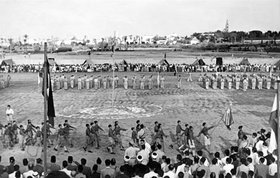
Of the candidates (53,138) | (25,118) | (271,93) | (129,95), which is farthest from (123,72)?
(53,138)

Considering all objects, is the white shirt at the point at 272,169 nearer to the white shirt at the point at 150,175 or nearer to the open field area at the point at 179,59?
the white shirt at the point at 150,175

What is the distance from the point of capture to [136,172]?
9055 millimetres

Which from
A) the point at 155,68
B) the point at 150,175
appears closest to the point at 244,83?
the point at 155,68

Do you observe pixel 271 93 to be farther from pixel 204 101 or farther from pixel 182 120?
pixel 182 120

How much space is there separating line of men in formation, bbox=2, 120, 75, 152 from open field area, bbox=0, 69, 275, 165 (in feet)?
1.27

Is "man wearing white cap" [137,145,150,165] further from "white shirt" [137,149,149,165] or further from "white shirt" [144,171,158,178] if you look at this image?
"white shirt" [144,171,158,178]

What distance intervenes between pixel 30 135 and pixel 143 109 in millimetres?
9572

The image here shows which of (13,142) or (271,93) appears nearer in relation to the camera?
(13,142)

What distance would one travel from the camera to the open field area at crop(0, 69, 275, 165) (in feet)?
51.8

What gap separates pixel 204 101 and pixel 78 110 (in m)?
8.85

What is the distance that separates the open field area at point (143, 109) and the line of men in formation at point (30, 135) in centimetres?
39

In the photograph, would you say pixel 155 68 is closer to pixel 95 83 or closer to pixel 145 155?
pixel 95 83

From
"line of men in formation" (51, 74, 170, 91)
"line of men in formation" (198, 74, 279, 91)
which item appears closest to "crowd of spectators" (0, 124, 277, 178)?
"line of men in formation" (51, 74, 170, 91)

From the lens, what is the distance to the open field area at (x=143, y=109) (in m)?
15.8
